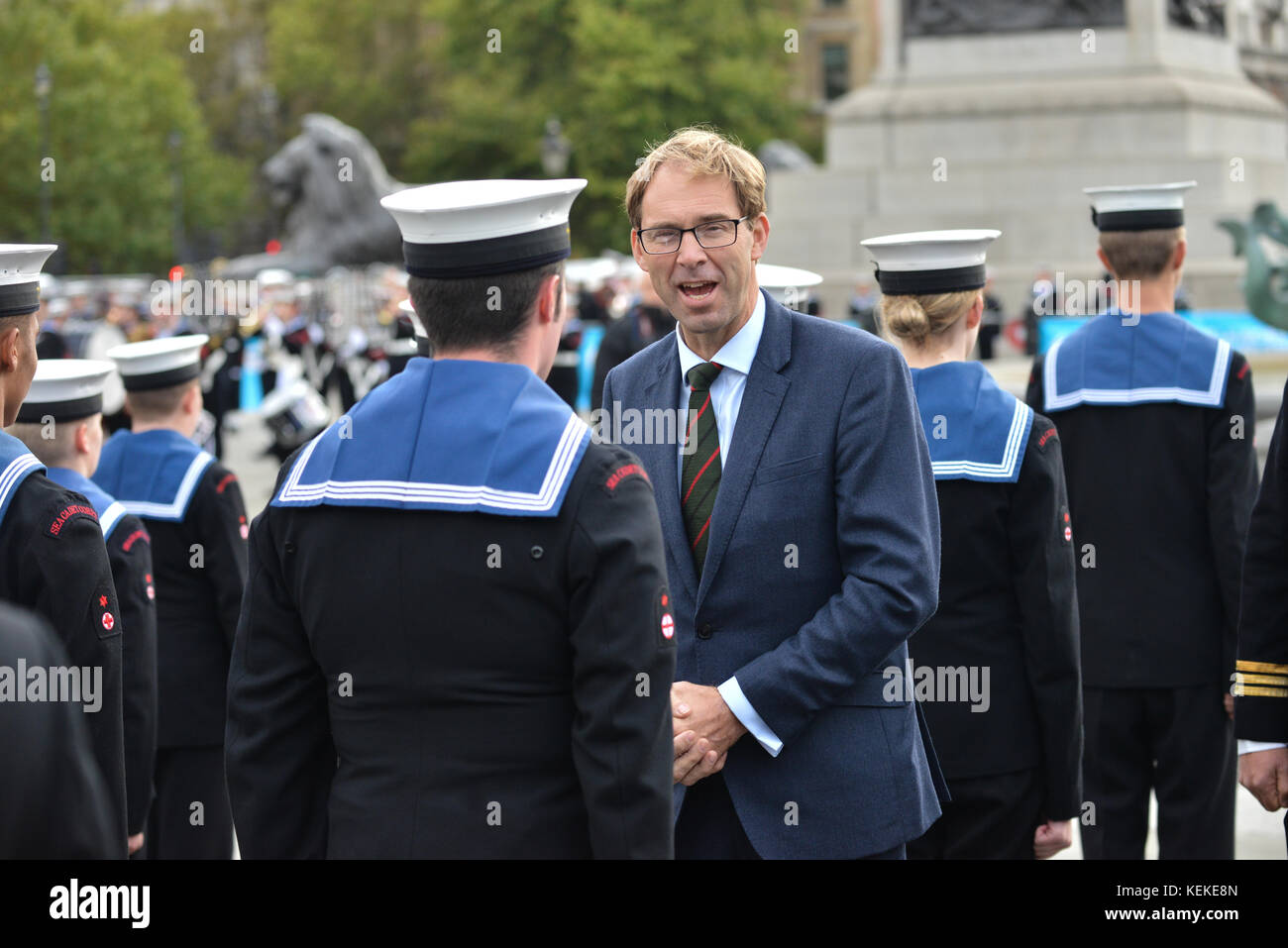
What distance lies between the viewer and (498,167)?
65.3 metres

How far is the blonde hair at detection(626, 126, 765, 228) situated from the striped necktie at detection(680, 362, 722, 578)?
1.18 feet

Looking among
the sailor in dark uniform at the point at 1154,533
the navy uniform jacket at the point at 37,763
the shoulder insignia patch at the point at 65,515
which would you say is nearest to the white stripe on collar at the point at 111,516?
the shoulder insignia patch at the point at 65,515

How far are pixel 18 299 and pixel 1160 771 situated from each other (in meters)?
3.61

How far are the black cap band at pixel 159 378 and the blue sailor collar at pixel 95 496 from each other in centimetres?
88

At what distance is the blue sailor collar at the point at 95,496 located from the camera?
16.4 feet

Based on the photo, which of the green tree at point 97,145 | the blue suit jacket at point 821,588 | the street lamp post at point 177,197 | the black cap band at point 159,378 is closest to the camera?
the blue suit jacket at point 821,588

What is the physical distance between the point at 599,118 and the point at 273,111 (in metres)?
30.1

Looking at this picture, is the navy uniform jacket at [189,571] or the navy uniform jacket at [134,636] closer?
the navy uniform jacket at [134,636]

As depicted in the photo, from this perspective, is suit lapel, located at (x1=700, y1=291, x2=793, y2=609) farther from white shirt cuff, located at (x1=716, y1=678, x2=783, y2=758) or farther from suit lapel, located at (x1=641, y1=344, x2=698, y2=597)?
white shirt cuff, located at (x1=716, y1=678, x2=783, y2=758)

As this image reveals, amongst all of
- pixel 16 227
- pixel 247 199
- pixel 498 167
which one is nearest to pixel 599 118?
pixel 498 167

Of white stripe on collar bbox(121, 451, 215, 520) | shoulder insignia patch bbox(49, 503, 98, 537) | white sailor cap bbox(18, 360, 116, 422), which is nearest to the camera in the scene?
shoulder insignia patch bbox(49, 503, 98, 537)

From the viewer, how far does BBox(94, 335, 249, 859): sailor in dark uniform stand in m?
5.82

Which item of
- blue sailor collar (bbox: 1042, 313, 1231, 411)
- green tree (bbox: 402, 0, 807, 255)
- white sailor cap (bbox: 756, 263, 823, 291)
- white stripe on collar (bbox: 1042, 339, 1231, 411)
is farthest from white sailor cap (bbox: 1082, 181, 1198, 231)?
green tree (bbox: 402, 0, 807, 255)

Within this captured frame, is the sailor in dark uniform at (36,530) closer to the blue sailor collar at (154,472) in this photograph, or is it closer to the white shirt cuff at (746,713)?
the white shirt cuff at (746,713)
